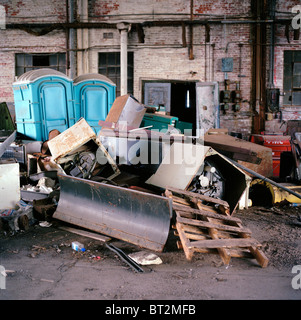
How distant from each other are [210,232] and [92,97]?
6.16 m

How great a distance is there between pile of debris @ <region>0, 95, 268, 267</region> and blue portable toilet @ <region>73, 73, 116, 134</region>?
236 centimetres

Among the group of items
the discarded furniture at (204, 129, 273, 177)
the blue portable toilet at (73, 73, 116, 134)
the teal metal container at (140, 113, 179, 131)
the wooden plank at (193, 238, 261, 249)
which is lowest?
the wooden plank at (193, 238, 261, 249)

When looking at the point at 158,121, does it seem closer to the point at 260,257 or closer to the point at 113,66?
the point at 113,66

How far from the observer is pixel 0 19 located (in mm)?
11945

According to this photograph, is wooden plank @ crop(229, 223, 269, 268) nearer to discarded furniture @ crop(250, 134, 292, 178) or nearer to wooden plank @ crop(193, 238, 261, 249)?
wooden plank @ crop(193, 238, 261, 249)

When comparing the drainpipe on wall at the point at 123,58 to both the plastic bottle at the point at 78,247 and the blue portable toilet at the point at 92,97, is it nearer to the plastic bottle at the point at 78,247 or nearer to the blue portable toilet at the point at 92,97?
the blue portable toilet at the point at 92,97

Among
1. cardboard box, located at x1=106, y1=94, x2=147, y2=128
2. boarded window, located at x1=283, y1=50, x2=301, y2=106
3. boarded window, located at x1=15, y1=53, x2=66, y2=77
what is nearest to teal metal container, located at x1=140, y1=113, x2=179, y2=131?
cardboard box, located at x1=106, y1=94, x2=147, y2=128

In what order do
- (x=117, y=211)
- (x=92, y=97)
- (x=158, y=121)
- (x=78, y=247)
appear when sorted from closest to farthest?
1. (x=78, y=247)
2. (x=117, y=211)
3. (x=158, y=121)
4. (x=92, y=97)

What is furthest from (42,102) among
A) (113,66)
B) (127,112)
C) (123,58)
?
(113,66)

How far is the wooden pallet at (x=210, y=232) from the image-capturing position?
3.62 m

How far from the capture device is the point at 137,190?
15.1ft

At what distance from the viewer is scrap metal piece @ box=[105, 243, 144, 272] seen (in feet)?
11.5

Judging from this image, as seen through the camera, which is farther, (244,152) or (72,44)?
(72,44)

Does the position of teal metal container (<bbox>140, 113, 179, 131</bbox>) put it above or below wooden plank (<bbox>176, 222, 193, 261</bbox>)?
above
